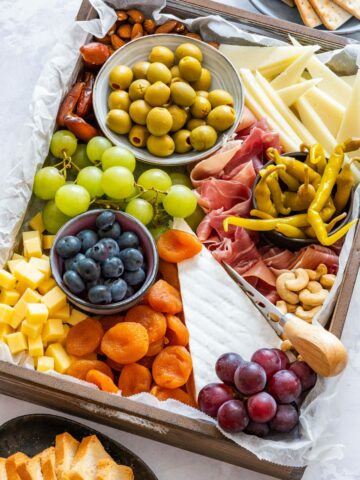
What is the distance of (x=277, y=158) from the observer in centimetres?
155

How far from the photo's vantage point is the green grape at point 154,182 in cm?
160

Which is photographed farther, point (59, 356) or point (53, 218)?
point (53, 218)

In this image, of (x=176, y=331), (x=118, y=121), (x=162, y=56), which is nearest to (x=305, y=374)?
(x=176, y=331)

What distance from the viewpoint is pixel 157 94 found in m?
1.65

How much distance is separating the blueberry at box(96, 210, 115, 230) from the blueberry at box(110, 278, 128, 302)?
121mm

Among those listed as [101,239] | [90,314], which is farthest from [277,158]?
Result: [90,314]

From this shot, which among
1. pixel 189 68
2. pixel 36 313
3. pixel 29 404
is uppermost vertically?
pixel 189 68

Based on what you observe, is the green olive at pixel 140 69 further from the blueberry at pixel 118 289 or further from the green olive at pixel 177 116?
the blueberry at pixel 118 289

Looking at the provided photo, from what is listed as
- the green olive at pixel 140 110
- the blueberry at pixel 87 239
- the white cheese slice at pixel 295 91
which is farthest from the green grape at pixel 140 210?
the white cheese slice at pixel 295 91

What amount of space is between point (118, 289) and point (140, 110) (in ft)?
1.46

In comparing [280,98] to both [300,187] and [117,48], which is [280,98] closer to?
[300,187]

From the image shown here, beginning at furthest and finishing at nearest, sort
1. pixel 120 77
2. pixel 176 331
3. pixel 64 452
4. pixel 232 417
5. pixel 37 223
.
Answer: pixel 120 77
pixel 37 223
pixel 176 331
pixel 64 452
pixel 232 417

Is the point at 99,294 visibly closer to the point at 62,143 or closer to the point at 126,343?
the point at 126,343

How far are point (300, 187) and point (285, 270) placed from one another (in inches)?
6.8
